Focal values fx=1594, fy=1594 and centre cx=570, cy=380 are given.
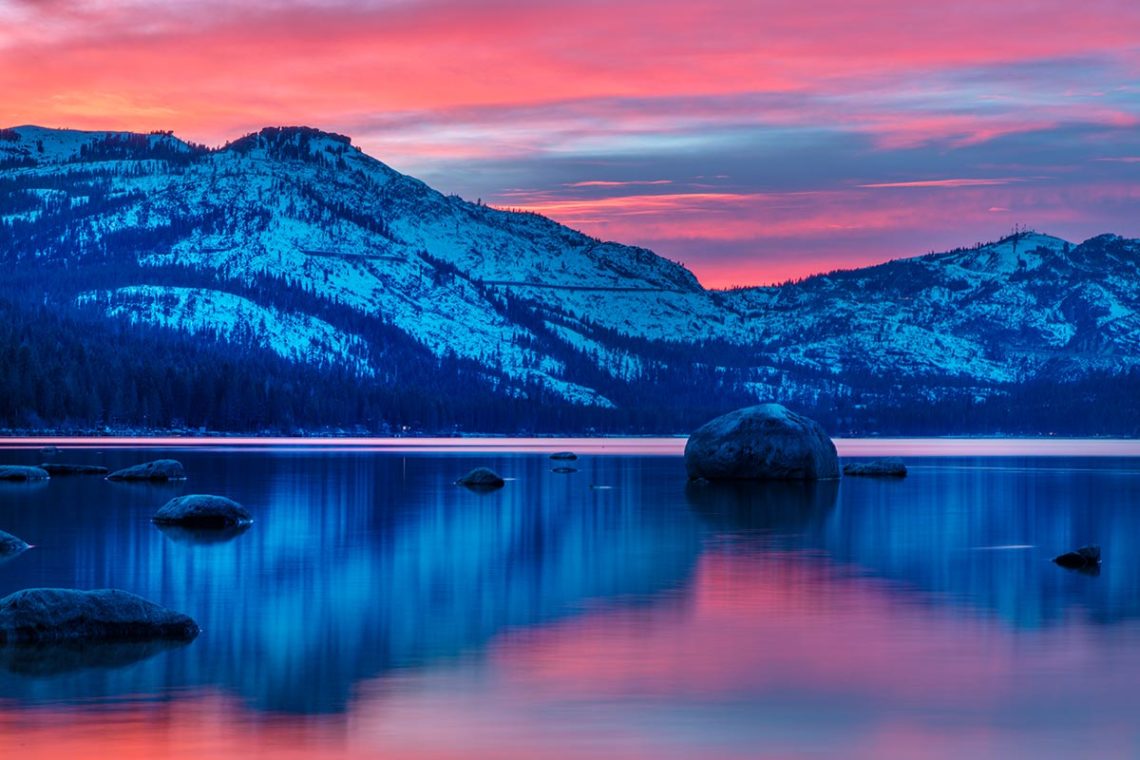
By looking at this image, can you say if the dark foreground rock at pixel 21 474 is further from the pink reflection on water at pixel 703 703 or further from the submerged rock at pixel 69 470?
the pink reflection on water at pixel 703 703

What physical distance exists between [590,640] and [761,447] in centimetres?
5404

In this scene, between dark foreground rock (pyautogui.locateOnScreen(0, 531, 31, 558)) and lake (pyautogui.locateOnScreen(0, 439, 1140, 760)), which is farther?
dark foreground rock (pyautogui.locateOnScreen(0, 531, 31, 558))

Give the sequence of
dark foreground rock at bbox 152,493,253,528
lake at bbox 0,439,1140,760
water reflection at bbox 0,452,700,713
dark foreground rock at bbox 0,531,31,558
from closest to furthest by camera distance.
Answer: lake at bbox 0,439,1140,760 → water reflection at bbox 0,452,700,713 → dark foreground rock at bbox 0,531,31,558 → dark foreground rock at bbox 152,493,253,528

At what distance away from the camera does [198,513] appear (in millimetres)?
50000

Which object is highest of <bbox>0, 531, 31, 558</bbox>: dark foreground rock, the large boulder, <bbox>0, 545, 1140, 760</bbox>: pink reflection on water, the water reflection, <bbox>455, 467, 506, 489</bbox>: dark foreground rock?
the large boulder

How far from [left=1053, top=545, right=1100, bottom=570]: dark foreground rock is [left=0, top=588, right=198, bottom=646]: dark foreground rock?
22.9 metres

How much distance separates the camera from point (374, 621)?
2844cm

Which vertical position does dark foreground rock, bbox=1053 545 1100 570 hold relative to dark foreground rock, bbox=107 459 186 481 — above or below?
below

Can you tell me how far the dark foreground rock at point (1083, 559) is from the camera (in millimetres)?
39562

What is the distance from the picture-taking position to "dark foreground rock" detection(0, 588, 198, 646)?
81.4 ft

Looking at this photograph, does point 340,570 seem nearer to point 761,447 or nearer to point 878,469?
point 761,447

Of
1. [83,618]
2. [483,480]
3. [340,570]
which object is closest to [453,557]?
[340,570]

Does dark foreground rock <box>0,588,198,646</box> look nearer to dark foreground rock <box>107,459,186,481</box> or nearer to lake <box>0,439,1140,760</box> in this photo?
lake <box>0,439,1140,760</box>

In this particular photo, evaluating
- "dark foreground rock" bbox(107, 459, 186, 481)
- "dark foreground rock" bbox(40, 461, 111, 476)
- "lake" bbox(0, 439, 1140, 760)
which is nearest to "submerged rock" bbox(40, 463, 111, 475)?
"dark foreground rock" bbox(40, 461, 111, 476)
